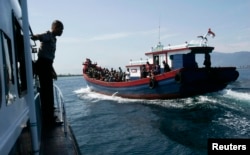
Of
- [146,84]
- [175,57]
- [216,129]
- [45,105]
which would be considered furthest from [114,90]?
[45,105]

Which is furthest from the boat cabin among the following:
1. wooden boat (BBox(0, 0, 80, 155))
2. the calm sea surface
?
wooden boat (BBox(0, 0, 80, 155))

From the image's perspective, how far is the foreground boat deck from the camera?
4543 millimetres

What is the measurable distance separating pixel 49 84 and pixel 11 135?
3.52 meters

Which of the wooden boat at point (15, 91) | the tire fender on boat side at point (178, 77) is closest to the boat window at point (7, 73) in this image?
the wooden boat at point (15, 91)

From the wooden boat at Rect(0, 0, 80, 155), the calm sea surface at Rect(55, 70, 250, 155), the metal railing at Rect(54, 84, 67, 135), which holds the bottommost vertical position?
the calm sea surface at Rect(55, 70, 250, 155)

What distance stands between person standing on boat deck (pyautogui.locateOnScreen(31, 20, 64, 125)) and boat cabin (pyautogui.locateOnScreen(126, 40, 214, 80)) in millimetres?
14646

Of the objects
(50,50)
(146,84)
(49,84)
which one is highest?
(50,50)

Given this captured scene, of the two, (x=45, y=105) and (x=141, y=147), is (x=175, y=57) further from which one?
(x=45, y=105)

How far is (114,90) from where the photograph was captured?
1011 inches

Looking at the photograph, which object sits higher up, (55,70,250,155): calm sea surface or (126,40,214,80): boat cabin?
(126,40,214,80): boat cabin

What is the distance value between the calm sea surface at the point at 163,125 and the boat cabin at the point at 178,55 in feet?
8.50

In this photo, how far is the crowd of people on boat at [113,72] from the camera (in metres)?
21.6

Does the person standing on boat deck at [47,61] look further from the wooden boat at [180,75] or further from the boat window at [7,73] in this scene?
the wooden boat at [180,75]

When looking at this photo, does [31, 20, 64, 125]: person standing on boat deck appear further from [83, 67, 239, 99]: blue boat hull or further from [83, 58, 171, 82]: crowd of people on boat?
[83, 58, 171, 82]: crowd of people on boat
